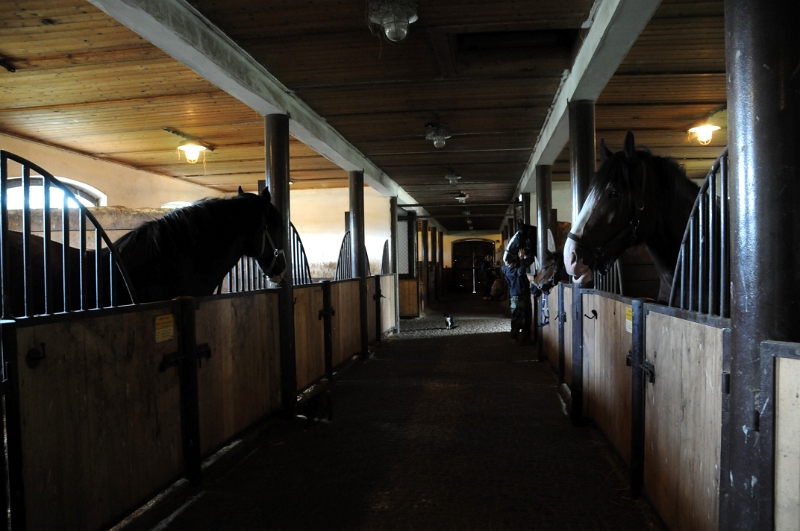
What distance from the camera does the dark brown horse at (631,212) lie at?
8.90ft

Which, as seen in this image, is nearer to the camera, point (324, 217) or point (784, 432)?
point (784, 432)

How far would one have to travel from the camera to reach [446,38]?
3637mm

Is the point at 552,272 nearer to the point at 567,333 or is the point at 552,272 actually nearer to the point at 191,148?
the point at 567,333

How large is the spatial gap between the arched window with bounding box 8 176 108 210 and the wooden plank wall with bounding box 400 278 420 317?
6.69m

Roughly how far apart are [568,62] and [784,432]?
3.55m

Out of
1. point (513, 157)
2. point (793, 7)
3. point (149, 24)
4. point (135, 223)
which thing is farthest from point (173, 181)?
point (793, 7)

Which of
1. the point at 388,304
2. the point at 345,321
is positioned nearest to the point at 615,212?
the point at 345,321

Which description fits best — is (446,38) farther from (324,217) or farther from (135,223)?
(324,217)

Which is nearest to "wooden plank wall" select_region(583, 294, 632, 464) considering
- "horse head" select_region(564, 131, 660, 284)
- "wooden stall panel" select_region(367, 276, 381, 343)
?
"horse head" select_region(564, 131, 660, 284)

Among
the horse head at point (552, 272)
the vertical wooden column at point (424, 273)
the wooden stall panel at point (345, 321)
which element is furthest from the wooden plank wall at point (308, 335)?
the vertical wooden column at point (424, 273)

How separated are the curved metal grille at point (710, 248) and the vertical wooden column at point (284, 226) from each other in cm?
303

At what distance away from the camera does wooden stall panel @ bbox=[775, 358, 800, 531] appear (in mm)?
1183

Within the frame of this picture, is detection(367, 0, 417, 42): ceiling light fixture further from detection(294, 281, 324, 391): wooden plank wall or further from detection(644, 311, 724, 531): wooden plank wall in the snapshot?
detection(294, 281, 324, 391): wooden plank wall

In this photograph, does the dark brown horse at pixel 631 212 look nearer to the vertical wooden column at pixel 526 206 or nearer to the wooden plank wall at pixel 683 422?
the wooden plank wall at pixel 683 422
